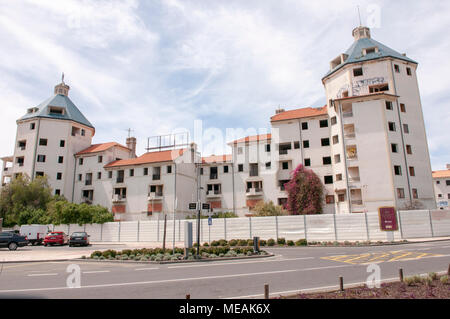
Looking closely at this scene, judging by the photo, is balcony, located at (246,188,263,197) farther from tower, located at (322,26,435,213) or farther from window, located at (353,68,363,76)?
window, located at (353,68,363,76)

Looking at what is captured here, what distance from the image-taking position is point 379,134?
38344mm

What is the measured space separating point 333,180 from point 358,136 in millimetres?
6845

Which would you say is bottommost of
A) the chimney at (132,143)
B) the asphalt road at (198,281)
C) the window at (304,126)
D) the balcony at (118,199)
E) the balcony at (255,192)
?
the asphalt road at (198,281)

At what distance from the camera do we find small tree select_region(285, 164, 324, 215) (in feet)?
131

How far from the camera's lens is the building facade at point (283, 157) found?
38281 millimetres

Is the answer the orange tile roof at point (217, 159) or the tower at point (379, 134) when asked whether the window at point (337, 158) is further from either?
the orange tile roof at point (217, 159)

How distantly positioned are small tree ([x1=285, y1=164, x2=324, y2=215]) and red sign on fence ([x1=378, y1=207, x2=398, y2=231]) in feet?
34.6

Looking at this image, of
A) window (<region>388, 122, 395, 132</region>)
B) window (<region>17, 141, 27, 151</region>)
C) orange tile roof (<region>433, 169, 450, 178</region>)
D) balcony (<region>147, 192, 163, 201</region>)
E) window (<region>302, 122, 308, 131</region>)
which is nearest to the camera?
window (<region>388, 122, 395, 132</region>)

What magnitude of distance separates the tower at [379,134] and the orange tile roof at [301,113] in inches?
87.1

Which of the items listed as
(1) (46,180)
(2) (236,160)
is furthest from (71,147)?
(2) (236,160)

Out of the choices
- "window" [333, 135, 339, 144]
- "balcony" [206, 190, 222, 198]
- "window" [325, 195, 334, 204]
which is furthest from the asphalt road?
"balcony" [206, 190, 222, 198]

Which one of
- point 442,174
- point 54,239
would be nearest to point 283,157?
point 54,239

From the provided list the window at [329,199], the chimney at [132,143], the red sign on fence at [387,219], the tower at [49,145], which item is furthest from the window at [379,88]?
the tower at [49,145]

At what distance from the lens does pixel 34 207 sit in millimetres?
46875
